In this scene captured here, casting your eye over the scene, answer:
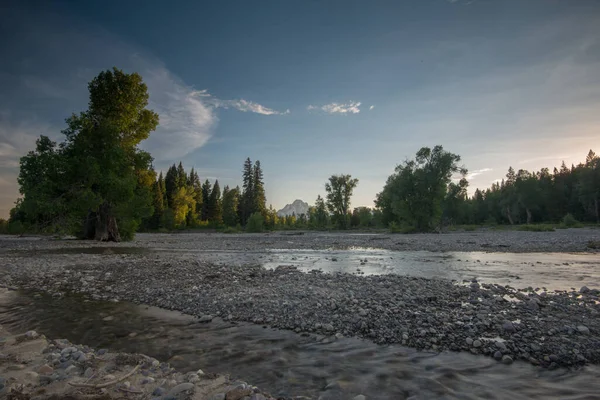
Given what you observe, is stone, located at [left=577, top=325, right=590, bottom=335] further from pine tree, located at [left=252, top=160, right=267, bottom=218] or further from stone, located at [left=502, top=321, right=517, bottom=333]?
pine tree, located at [left=252, top=160, right=267, bottom=218]

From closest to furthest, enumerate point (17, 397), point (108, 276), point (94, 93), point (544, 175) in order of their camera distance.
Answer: point (17, 397), point (108, 276), point (94, 93), point (544, 175)

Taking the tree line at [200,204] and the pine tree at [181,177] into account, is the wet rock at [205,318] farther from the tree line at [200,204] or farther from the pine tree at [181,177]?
the pine tree at [181,177]

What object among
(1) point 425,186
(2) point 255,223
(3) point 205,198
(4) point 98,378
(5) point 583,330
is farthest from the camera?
(3) point 205,198

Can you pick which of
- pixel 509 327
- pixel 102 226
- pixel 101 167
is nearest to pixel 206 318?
pixel 509 327

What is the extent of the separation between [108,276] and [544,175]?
113 m

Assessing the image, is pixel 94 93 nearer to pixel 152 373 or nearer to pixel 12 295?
pixel 12 295

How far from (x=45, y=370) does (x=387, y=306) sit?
616cm

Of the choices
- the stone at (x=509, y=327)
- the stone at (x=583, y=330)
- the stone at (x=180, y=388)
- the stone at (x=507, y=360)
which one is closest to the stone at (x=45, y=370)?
the stone at (x=180, y=388)

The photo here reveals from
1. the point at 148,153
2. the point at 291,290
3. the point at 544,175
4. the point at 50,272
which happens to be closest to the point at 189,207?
the point at 148,153

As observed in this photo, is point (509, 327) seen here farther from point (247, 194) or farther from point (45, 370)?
point (247, 194)

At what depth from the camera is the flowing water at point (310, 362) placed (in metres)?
3.74

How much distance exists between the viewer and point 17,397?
3.22m

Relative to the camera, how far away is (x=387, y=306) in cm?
687

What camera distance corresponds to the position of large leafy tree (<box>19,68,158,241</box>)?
1032 inches
